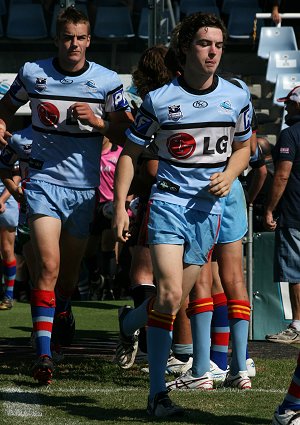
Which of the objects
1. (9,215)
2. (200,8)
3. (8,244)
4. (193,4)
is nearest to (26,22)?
(193,4)

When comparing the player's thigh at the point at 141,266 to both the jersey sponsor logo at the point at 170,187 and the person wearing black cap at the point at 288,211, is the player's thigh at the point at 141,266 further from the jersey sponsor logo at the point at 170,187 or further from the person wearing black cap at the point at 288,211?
the person wearing black cap at the point at 288,211

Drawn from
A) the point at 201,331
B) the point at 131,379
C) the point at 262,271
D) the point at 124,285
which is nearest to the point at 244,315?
the point at 201,331

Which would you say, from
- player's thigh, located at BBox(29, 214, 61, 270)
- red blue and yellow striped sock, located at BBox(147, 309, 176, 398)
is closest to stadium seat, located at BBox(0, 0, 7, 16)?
player's thigh, located at BBox(29, 214, 61, 270)

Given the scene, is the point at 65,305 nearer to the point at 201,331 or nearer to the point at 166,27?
the point at 201,331

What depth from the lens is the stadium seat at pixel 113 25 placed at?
1784 cm

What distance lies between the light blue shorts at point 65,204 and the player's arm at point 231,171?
131 cm

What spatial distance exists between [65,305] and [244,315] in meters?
1.63

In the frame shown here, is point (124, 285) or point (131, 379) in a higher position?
point (131, 379)

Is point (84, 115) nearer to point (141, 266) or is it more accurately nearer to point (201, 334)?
point (141, 266)

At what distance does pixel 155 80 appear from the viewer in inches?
275

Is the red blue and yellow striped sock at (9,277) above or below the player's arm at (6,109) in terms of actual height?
below

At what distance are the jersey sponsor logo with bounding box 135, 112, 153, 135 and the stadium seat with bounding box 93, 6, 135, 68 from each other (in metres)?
12.0

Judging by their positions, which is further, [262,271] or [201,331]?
[262,271]

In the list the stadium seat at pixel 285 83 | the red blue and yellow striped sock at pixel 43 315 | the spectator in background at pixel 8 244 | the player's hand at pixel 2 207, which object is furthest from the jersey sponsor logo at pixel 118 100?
the stadium seat at pixel 285 83
